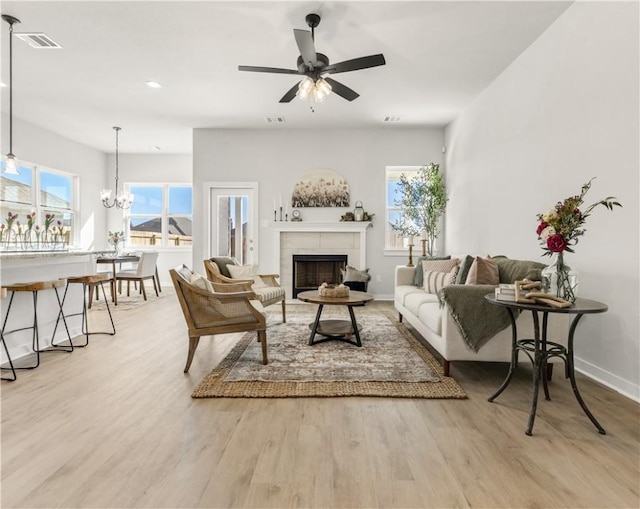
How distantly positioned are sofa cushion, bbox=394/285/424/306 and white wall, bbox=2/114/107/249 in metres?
6.34

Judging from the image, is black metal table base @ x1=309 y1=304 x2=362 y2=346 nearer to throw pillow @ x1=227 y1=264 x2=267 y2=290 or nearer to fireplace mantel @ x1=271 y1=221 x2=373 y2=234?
throw pillow @ x1=227 y1=264 x2=267 y2=290

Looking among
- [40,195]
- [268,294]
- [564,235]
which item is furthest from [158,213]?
[564,235]

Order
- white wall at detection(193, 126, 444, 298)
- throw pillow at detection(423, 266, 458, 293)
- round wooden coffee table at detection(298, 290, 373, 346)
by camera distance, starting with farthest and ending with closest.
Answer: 1. white wall at detection(193, 126, 444, 298)
2. throw pillow at detection(423, 266, 458, 293)
3. round wooden coffee table at detection(298, 290, 373, 346)

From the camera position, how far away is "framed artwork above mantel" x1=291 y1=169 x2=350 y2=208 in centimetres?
649

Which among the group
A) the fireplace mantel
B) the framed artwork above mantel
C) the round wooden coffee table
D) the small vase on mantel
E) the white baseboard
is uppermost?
the framed artwork above mantel

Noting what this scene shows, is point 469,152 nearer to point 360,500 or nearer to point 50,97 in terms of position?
point 360,500

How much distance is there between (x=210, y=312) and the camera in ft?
9.53

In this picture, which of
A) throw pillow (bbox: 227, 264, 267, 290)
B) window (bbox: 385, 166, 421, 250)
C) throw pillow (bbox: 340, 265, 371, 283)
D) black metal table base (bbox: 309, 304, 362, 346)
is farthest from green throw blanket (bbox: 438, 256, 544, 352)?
window (bbox: 385, 166, 421, 250)

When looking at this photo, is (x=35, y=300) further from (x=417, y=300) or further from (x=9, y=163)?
(x=417, y=300)

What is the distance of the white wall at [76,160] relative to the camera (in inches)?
241

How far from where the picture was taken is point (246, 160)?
655cm

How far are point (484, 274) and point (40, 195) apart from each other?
7510 millimetres

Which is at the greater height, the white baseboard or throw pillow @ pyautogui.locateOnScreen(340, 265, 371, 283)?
throw pillow @ pyautogui.locateOnScreen(340, 265, 371, 283)

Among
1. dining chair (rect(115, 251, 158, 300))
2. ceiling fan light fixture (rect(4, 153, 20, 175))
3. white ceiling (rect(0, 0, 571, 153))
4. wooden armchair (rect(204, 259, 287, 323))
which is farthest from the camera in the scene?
dining chair (rect(115, 251, 158, 300))
